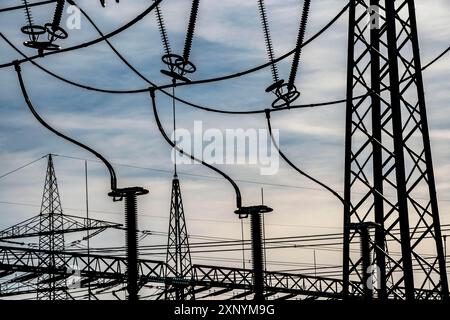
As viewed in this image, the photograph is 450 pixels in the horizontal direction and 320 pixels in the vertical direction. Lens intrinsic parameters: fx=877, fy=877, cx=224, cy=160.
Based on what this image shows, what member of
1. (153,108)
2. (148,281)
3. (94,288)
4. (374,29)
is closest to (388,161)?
(374,29)

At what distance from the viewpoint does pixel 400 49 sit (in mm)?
12422

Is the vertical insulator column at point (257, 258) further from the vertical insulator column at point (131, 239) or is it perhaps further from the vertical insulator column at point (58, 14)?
the vertical insulator column at point (58, 14)

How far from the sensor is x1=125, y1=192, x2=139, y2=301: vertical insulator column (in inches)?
368

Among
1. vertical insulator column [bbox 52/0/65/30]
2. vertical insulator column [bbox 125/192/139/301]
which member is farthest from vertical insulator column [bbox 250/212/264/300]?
vertical insulator column [bbox 52/0/65/30]

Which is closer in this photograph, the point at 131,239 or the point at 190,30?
the point at 131,239

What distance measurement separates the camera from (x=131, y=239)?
9.72 m

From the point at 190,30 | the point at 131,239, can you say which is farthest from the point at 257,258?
the point at 190,30

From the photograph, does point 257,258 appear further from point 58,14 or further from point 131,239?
point 58,14

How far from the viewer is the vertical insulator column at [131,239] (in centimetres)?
936

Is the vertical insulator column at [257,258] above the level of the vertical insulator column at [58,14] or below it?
below

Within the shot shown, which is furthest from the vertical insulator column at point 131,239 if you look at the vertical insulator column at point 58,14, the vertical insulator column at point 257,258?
the vertical insulator column at point 58,14
